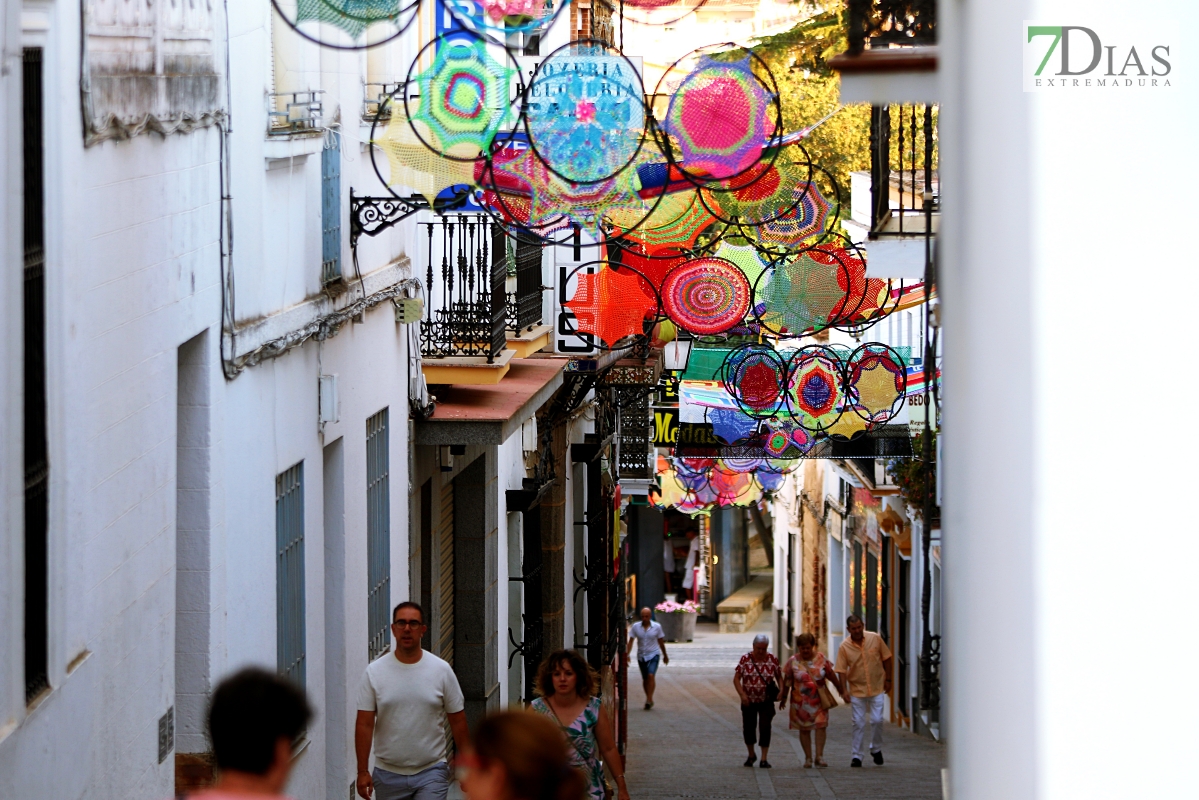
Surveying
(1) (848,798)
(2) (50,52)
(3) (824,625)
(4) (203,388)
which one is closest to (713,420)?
(1) (848,798)

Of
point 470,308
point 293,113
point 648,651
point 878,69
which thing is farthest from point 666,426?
point 878,69

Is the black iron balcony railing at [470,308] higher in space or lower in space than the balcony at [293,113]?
lower

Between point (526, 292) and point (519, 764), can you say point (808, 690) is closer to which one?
point (526, 292)

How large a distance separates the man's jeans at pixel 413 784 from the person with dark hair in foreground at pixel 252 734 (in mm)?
4322

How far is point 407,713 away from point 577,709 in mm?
818

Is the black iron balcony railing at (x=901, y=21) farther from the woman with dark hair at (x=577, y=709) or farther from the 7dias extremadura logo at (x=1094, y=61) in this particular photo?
the woman with dark hair at (x=577, y=709)

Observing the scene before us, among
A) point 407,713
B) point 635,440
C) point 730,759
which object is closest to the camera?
point 407,713

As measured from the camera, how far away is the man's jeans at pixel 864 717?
57.7 feet

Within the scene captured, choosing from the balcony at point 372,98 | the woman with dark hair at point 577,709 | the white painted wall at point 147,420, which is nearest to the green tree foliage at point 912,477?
the balcony at point 372,98

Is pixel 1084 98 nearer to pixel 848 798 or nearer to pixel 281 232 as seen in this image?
pixel 281 232

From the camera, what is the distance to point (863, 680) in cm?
1770

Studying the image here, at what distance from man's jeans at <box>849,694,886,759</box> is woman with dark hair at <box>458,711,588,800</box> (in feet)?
45.4

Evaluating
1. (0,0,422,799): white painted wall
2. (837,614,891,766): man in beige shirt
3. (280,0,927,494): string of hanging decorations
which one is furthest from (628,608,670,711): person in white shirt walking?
(0,0,422,799): white painted wall

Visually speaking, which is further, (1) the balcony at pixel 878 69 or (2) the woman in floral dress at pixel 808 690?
(2) the woman in floral dress at pixel 808 690
